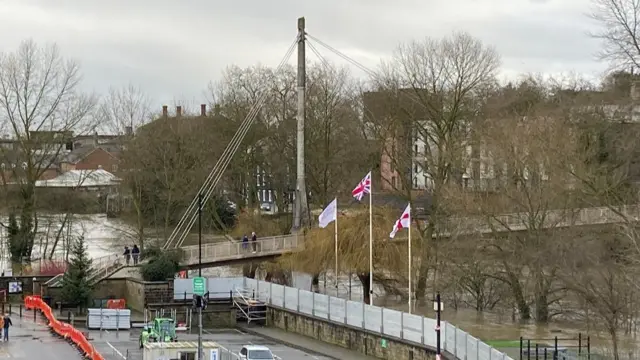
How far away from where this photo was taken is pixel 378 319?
38500 millimetres

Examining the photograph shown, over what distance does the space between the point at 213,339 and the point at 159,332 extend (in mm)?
5122

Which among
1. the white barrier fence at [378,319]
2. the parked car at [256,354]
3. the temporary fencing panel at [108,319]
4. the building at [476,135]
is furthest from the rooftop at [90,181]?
the parked car at [256,354]

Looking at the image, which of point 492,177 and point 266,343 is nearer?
point 266,343

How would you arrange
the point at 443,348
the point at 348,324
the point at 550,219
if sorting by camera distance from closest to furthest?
the point at 443,348 → the point at 348,324 → the point at 550,219

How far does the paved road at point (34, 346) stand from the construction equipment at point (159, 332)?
2.81 m

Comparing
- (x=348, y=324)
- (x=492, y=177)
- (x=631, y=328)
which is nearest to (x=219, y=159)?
(x=492, y=177)

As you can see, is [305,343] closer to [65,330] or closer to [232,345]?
[232,345]

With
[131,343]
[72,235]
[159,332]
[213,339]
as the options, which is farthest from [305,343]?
[72,235]

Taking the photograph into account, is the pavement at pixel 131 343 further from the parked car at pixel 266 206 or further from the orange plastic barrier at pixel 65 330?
the parked car at pixel 266 206

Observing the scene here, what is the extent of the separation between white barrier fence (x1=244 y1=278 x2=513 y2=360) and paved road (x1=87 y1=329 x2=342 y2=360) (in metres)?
2.61

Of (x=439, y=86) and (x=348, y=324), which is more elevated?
(x=439, y=86)

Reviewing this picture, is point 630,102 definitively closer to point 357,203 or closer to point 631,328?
point 631,328

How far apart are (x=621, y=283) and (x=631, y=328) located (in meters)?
4.01

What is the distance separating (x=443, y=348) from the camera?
3409 centimetres
